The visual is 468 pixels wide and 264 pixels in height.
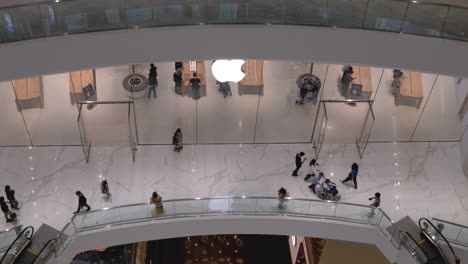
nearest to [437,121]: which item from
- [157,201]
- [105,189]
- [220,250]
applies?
[157,201]

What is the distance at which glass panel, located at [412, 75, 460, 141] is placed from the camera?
17.3m

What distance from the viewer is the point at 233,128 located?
1711cm

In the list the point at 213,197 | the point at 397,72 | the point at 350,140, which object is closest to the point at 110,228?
the point at 213,197

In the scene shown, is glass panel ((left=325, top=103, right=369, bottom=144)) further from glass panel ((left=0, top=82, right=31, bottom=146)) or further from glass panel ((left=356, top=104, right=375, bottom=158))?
glass panel ((left=0, top=82, right=31, bottom=146))

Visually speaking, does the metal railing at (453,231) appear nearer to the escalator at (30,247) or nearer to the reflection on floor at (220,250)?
the reflection on floor at (220,250)

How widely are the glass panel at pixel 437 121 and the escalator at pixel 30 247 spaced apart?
35.1ft

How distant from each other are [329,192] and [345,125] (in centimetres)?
247

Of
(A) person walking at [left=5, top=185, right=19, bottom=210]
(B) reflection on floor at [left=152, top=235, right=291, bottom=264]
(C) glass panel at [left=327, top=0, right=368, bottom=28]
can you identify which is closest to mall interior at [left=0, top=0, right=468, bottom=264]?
(C) glass panel at [left=327, top=0, right=368, bottom=28]

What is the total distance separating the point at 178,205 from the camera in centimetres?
1505

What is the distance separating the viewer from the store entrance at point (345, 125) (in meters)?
17.0

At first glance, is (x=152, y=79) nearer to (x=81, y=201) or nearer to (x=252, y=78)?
(x=252, y=78)

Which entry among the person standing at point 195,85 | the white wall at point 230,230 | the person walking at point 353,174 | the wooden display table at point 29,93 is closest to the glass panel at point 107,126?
the wooden display table at point 29,93

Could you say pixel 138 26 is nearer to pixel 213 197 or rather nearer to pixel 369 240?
pixel 213 197

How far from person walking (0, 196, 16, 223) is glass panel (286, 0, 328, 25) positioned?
27.4ft
